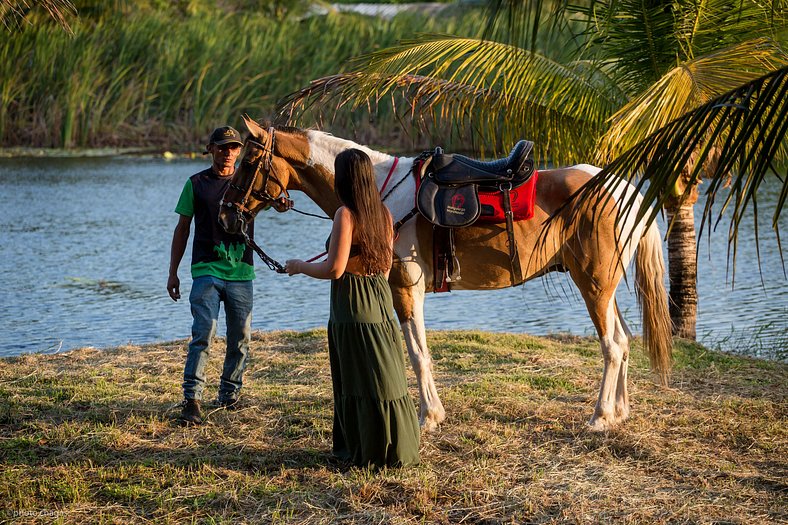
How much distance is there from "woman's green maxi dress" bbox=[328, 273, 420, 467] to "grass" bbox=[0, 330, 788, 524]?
14cm

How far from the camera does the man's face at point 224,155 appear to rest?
19.1 ft

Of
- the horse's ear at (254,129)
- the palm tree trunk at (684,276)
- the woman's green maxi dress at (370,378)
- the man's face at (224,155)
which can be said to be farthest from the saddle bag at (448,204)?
the palm tree trunk at (684,276)

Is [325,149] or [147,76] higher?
[147,76]

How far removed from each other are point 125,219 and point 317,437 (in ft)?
36.5

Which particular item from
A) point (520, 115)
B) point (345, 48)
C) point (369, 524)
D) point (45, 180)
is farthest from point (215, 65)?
point (369, 524)

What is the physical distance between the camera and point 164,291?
11008mm

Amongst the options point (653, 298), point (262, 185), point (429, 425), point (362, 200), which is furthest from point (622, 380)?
point (262, 185)

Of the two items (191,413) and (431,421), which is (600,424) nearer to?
(431,421)

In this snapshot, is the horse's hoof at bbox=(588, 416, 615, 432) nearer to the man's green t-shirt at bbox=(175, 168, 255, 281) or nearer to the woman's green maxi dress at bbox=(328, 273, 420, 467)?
the woman's green maxi dress at bbox=(328, 273, 420, 467)

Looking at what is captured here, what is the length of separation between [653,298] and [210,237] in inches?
109

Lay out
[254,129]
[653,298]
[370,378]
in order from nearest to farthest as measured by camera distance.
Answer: [370,378], [254,129], [653,298]

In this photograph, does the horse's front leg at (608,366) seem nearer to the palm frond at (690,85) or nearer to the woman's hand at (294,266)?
the palm frond at (690,85)

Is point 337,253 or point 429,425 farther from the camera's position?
point 429,425

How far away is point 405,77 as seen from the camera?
297 inches
